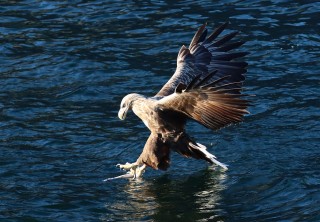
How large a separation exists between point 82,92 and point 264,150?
3.25 meters

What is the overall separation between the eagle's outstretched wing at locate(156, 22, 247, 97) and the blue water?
33.1 inches

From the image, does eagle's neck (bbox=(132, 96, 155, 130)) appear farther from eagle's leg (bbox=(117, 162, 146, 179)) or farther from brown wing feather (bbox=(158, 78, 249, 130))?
brown wing feather (bbox=(158, 78, 249, 130))

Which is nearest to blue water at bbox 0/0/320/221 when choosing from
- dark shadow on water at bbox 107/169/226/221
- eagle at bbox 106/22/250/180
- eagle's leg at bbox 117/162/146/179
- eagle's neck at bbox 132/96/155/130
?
dark shadow on water at bbox 107/169/226/221

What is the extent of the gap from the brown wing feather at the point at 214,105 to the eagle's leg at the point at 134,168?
1134 millimetres

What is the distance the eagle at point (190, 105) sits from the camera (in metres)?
8.81

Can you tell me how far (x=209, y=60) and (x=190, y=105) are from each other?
202cm

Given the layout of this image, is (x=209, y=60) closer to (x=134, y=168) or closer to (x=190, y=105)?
(x=134, y=168)

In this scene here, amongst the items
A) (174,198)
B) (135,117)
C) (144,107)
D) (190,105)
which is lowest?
(174,198)

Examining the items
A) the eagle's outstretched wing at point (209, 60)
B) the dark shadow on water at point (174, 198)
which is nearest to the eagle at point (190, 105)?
the eagle's outstretched wing at point (209, 60)

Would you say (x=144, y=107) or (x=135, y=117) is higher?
(x=144, y=107)

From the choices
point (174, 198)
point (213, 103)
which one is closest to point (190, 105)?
point (213, 103)

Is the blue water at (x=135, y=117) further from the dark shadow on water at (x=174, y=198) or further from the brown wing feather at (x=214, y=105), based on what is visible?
the brown wing feather at (x=214, y=105)

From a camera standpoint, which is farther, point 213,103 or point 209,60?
point 209,60

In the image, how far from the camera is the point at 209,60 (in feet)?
35.6
